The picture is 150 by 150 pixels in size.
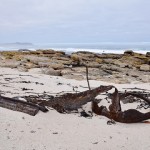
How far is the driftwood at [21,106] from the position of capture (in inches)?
124

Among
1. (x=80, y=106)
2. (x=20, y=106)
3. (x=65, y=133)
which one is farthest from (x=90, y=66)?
(x=65, y=133)

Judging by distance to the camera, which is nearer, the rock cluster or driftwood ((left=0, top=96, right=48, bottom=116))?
driftwood ((left=0, top=96, right=48, bottom=116))

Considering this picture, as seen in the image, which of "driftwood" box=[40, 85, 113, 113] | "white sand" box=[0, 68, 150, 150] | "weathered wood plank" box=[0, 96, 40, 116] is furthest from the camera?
"driftwood" box=[40, 85, 113, 113]

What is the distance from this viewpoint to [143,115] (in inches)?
126

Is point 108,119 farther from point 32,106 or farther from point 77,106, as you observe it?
point 32,106

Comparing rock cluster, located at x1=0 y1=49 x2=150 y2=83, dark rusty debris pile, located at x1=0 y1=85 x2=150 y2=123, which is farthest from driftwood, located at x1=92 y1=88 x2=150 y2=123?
rock cluster, located at x1=0 y1=49 x2=150 y2=83

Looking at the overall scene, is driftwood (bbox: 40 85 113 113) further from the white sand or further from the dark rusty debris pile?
the white sand

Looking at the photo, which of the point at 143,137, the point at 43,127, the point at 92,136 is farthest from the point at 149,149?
the point at 43,127

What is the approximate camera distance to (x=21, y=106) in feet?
10.5

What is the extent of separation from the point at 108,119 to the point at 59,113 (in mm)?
552

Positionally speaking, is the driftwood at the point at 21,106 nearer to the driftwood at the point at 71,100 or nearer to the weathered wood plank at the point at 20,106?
the weathered wood plank at the point at 20,106

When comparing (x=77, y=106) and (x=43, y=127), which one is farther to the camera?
(x=77, y=106)

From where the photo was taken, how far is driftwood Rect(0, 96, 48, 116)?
315 centimetres

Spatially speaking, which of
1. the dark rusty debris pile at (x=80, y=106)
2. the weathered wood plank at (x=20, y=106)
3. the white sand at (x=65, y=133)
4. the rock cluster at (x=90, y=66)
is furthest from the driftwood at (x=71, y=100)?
the rock cluster at (x=90, y=66)
